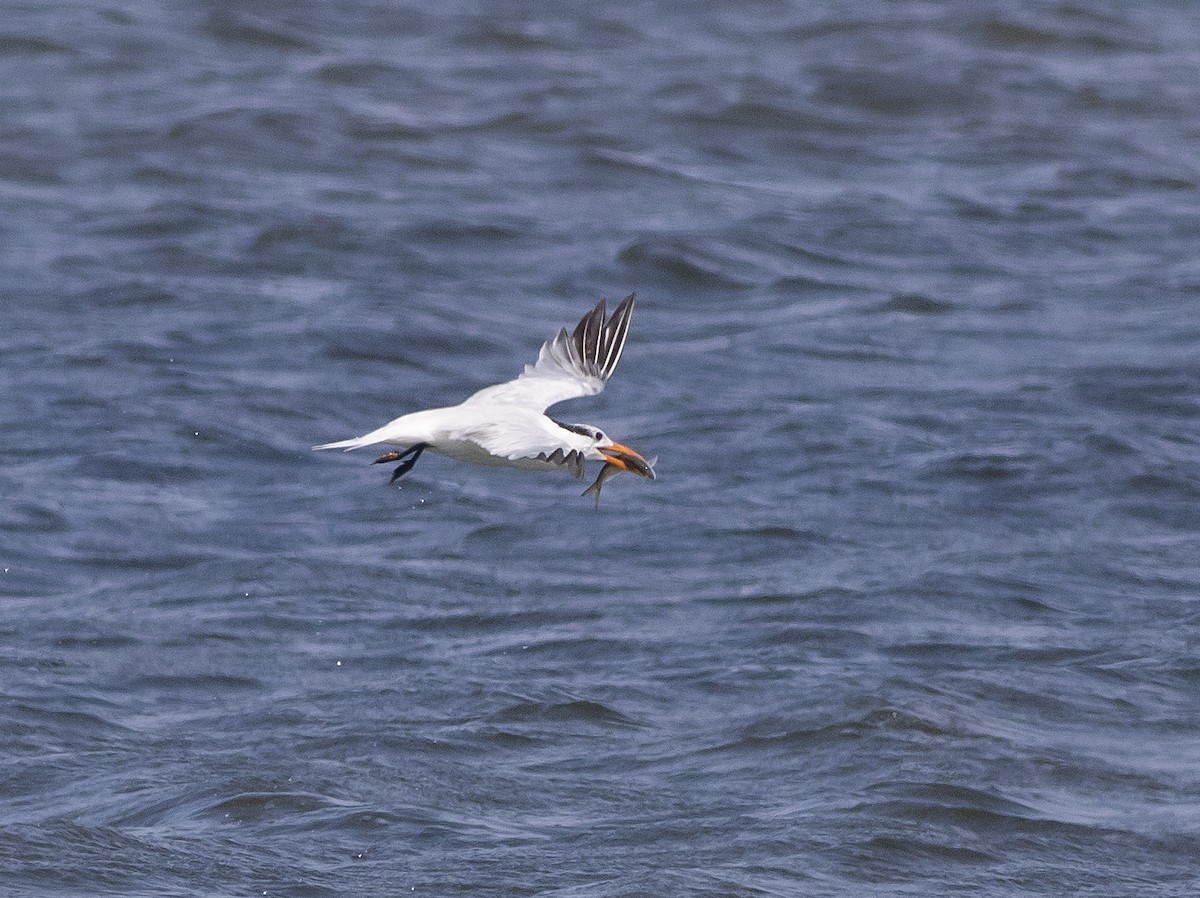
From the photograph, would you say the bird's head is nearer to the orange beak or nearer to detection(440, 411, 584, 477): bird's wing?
the orange beak

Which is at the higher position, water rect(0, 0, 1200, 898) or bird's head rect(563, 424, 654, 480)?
bird's head rect(563, 424, 654, 480)

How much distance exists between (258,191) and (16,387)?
12.5ft

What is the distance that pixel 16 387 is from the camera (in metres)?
11.0

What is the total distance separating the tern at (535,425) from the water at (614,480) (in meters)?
1.33

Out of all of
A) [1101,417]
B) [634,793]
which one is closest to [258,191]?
[1101,417]

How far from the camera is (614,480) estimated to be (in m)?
10.1

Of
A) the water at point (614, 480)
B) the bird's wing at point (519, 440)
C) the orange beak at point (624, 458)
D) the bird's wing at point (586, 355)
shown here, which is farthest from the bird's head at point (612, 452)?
the water at point (614, 480)

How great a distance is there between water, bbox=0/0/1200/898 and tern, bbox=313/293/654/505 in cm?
133

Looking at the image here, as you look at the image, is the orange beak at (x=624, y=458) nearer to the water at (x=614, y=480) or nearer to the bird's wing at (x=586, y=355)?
the bird's wing at (x=586, y=355)

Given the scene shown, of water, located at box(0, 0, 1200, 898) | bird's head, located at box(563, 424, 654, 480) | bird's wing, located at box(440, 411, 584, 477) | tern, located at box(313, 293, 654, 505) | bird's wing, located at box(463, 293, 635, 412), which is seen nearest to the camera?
bird's wing, located at box(440, 411, 584, 477)

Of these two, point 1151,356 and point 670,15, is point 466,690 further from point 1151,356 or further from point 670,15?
point 670,15

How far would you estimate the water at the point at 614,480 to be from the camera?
22.7 ft

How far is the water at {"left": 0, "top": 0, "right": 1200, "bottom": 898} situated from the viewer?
6.93 meters

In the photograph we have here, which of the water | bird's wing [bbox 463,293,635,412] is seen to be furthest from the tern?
the water
